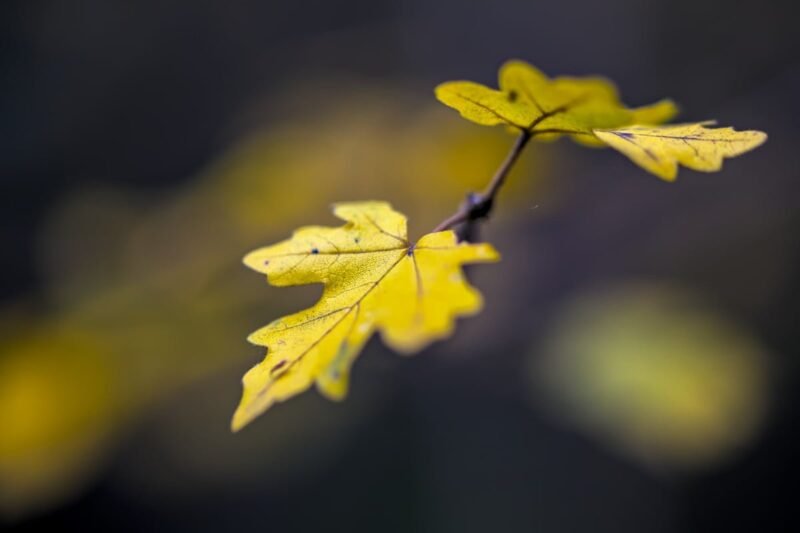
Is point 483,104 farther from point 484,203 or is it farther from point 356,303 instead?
point 356,303

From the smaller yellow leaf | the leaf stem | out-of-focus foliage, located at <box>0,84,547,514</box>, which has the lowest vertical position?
the leaf stem

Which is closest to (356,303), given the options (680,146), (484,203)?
(484,203)

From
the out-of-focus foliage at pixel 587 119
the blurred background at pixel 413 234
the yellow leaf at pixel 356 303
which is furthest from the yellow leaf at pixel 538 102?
the blurred background at pixel 413 234

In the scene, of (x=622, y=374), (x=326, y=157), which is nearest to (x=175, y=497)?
(x=326, y=157)

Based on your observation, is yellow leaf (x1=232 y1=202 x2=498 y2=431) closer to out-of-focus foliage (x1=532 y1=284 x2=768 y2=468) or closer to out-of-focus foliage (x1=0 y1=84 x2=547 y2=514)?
out-of-focus foliage (x1=0 y1=84 x2=547 y2=514)

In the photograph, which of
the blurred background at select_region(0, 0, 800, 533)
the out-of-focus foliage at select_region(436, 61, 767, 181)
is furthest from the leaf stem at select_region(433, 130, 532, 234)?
the blurred background at select_region(0, 0, 800, 533)
